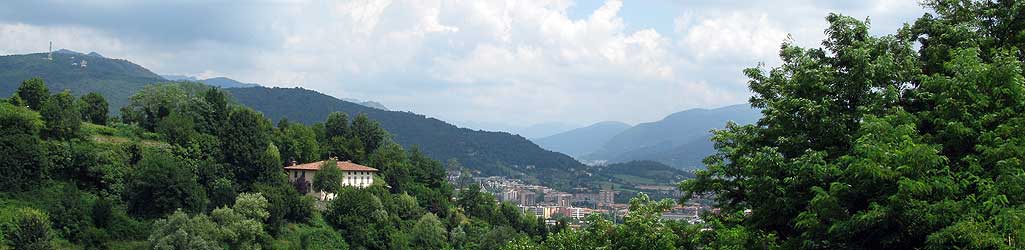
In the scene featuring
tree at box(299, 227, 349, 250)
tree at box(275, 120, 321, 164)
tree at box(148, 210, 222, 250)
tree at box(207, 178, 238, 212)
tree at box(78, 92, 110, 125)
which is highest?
tree at box(78, 92, 110, 125)

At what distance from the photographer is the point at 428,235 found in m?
60.5

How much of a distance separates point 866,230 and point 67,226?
1665 inches

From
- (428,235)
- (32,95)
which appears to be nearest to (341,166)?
(428,235)

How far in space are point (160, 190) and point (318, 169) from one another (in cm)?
1690

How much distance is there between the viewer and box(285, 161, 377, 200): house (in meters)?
65.4

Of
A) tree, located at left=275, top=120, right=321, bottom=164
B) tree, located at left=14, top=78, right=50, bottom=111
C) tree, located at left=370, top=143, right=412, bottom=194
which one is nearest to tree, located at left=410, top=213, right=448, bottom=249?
tree, located at left=370, top=143, right=412, bottom=194

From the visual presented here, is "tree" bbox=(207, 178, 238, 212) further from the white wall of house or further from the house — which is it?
the white wall of house

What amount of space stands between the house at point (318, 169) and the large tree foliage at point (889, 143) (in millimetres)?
51243

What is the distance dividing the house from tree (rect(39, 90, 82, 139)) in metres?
16.0

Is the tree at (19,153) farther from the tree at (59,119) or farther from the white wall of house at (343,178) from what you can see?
the white wall of house at (343,178)

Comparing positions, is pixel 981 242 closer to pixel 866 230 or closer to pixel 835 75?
pixel 866 230

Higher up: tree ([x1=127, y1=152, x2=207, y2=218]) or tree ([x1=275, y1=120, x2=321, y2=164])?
tree ([x1=275, y1=120, x2=321, y2=164])

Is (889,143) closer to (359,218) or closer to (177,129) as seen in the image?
(359,218)

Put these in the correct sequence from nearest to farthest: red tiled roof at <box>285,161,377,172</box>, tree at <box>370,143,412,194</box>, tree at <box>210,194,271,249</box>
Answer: tree at <box>210,194,271,249</box>, red tiled roof at <box>285,161,377,172</box>, tree at <box>370,143,412,194</box>
